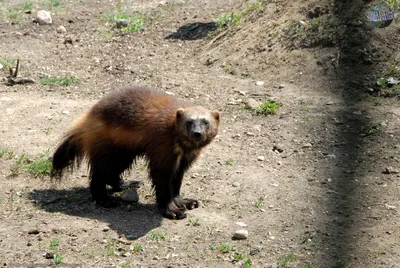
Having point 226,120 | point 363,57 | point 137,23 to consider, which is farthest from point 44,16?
point 363,57

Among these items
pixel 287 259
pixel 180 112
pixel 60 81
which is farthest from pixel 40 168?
pixel 287 259

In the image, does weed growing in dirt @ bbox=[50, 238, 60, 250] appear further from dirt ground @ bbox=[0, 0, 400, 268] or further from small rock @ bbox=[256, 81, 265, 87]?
small rock @ bbox=[256, 81, 265, 87]

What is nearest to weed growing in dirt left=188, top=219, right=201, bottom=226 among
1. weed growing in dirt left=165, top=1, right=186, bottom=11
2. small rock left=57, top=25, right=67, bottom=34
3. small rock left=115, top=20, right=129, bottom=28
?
small rock left=115, top=20, right=129, bottom=28

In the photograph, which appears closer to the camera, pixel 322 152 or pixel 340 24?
pixel 322 152

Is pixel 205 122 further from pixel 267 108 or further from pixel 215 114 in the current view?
pixel 267 108

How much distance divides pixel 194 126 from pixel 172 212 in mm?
866

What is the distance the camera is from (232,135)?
8.70 meters

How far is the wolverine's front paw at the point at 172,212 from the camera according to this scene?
6770mm

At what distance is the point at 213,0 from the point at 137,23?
6.20 feet

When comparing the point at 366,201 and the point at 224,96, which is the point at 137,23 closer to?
the point at 224,96

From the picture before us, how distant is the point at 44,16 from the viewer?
42.0ft

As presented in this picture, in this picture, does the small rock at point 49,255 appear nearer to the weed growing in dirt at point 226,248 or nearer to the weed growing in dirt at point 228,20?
the weed growing in dirt at point 226,248

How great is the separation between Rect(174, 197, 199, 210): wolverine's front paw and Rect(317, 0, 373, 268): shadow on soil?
1287 mm

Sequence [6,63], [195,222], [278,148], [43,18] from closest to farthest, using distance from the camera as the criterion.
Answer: [195,222] → [278,148] → [6,63] → [43,18]
